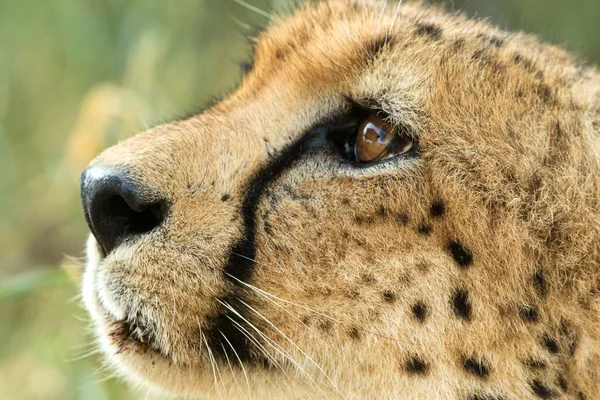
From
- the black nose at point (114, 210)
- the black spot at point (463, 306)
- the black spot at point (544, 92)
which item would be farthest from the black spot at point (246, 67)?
the black spot at point (463, 306)

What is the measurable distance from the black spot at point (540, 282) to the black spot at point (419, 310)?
25 centimetres

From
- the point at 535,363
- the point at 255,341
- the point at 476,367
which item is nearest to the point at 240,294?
the point at 255,341

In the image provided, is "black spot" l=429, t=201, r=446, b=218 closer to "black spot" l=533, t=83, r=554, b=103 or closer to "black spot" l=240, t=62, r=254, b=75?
"black spot" l=533, t=83, r=554, b=103

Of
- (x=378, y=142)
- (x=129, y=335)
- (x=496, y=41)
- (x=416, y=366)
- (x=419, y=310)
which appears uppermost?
(x=496, y=41)

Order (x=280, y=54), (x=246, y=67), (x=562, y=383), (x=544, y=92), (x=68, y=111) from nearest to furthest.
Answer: (x=562, y=383) < (x=544, y=92) < (x=280, y=54) < (x=246, y=67) < (x=68, y=111)

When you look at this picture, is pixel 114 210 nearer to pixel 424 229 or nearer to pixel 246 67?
pixel 424 229

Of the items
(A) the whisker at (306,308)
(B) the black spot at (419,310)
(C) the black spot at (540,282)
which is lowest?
(A) the whisker at (306,308)

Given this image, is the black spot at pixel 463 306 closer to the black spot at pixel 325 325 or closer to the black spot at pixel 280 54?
the black spot at pixel 325 325

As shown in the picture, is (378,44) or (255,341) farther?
(378,44)

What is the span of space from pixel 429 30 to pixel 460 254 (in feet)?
1.91

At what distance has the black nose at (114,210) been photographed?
1.81 metres

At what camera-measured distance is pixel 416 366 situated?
187 cm

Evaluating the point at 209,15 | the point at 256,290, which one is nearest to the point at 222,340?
the point at 256,290

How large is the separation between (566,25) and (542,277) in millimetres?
5618
